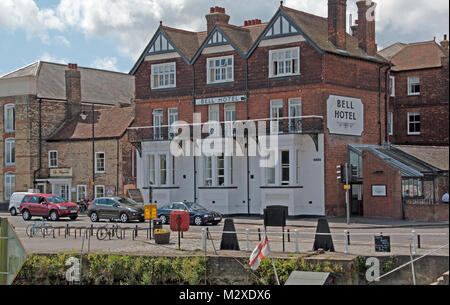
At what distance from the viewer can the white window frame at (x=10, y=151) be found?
62438 millimetres

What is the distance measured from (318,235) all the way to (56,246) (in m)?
10.8

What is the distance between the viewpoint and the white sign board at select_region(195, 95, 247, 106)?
47.4 meters

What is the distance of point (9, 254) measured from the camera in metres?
14.2

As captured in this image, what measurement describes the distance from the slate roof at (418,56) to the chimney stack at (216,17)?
1261 centimetres

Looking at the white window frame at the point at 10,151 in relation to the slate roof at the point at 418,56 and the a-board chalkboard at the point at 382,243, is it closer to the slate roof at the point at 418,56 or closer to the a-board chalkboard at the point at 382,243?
the slate roof at the point at 418,56

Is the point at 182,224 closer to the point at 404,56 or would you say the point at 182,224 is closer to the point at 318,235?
the point at 318,235

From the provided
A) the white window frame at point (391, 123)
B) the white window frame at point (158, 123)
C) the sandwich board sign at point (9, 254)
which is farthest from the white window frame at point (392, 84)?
the sandwich board sign at point (9, 254)

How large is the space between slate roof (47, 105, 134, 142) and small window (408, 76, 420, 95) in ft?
67.5

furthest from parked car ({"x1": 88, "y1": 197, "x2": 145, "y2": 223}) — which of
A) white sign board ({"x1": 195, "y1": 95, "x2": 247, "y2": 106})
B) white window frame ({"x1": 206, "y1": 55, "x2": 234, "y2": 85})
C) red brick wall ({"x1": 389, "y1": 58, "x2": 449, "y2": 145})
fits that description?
red brick wall ({"x1": 389, "y1": 58, "x2": 449, "y2": 145})

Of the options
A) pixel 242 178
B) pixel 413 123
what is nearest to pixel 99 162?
pixel 242 178

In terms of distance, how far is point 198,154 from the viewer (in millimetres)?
48531

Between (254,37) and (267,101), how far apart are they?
17.1 feet

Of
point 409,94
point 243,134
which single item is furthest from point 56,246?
point 409,94

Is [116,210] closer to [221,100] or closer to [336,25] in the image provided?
[221,100]
